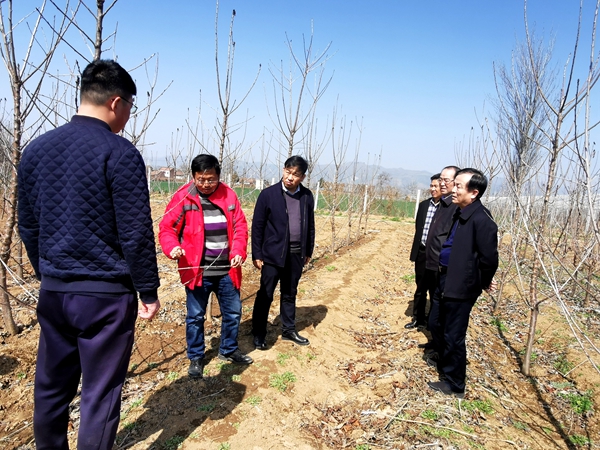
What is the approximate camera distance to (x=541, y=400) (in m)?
3.34

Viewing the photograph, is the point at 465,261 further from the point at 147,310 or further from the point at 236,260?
the point at 147,310

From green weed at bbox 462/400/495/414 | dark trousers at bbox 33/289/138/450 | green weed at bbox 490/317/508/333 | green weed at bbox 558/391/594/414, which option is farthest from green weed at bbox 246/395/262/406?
green weed at bbox 490/317/508/333

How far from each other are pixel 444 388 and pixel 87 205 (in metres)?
2.96

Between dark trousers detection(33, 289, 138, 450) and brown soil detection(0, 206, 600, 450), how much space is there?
71 centimetres

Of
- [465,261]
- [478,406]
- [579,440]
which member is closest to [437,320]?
[478,406]

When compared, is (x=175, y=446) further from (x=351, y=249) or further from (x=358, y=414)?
(x=351, y=249)

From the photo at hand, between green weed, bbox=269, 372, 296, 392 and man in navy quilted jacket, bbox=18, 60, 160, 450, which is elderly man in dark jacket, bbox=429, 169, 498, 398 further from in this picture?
man in navy quilted jacket, bbox=18, 60, 160, 450

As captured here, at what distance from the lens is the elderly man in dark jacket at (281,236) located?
3.30 m

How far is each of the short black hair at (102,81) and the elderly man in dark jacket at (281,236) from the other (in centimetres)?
181

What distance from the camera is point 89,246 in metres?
1.54

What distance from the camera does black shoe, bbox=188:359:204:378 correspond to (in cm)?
288

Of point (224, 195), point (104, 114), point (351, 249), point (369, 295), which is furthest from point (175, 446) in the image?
point (351, 249)

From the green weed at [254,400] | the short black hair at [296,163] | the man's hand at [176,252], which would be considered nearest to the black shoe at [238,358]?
the green weed at [254,400]

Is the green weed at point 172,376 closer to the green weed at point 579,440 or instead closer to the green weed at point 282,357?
the green weed at point 282,357
